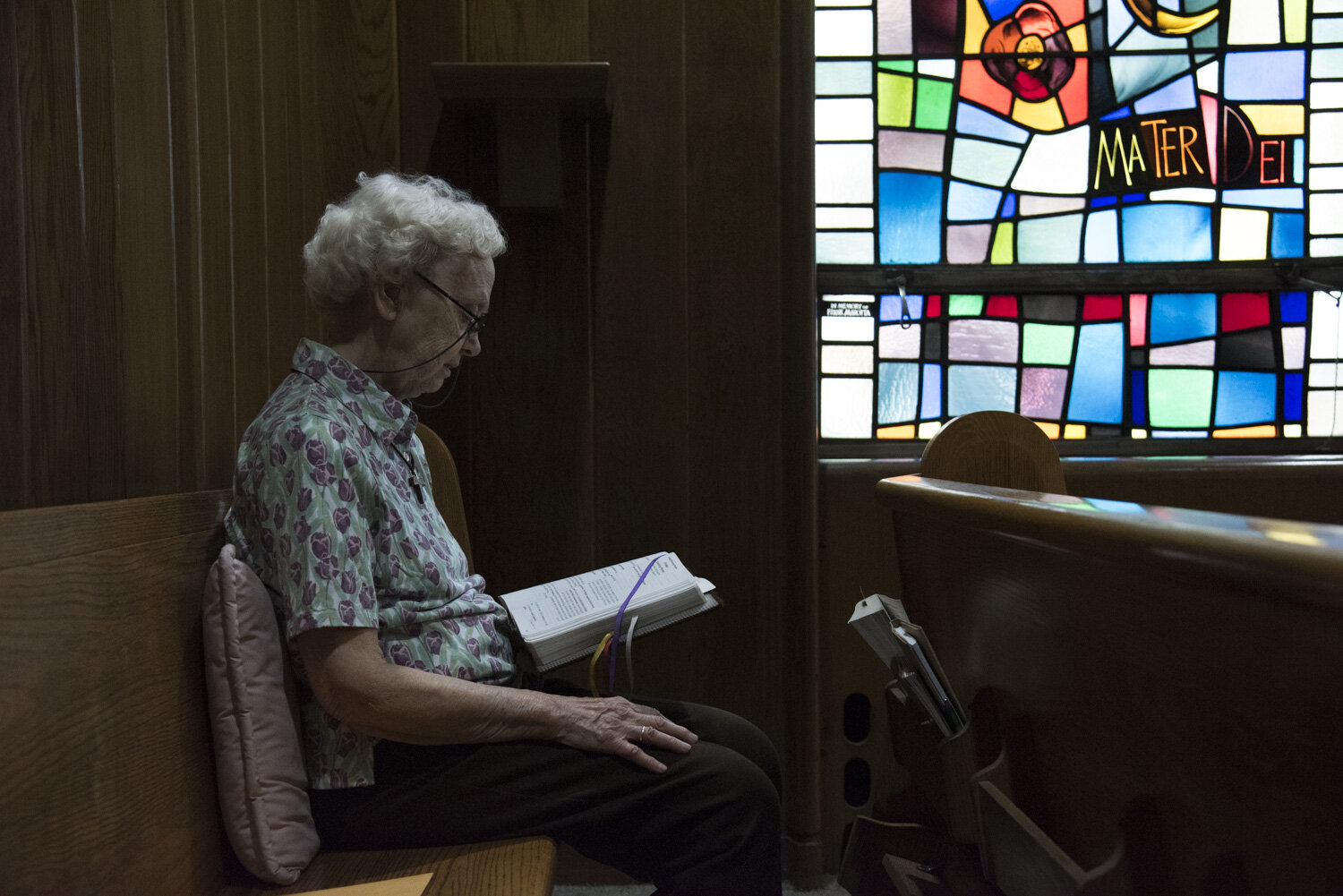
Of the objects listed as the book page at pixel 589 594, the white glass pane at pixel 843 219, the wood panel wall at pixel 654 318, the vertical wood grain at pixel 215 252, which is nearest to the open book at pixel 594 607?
the book page at pixel 589 594

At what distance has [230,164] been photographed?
1.34 m

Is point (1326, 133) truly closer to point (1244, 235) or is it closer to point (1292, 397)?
point (1244, 235)

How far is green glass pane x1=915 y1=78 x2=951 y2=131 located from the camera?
7.72 ft

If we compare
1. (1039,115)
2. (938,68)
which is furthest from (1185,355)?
(938,68)

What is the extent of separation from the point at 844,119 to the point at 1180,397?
3.80 ft

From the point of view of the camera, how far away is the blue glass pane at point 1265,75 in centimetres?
237

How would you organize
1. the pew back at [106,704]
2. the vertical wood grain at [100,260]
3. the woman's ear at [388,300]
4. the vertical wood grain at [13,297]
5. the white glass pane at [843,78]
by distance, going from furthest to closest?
the white glass pane at [843,78] → the woman's ear at [388,300] → the vertical wood grain at [100,260] → the vertical wood grain at [13,297] → the pew back at [106,704]

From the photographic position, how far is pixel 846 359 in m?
2.36

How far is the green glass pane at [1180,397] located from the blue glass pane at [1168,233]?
12.2 inches

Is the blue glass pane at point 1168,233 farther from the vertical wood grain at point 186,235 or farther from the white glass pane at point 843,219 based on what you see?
the vertical wood grain at point 186,235

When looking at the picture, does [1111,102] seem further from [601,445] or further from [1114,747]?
[1114,747]

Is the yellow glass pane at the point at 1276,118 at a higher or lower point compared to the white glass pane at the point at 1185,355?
higher

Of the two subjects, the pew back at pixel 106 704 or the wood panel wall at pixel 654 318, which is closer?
the pew back at pixel 106 704

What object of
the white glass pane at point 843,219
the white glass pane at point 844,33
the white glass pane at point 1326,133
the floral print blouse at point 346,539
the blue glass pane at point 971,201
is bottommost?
the floral print blouse at point 346,539
